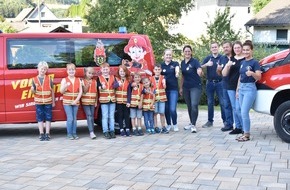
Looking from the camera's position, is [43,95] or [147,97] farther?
[147,97]

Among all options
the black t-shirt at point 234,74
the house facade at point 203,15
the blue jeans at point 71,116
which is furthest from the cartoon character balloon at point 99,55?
the house facade at point 203,15

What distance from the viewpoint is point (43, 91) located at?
8305mm

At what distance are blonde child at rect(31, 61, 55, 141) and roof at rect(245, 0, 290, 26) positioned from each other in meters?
32.9

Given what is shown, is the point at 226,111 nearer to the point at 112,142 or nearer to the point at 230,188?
the point at 112,142

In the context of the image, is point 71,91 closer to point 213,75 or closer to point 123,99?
point 123,99

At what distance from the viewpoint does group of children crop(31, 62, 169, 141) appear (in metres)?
8.39

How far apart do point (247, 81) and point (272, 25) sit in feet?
107

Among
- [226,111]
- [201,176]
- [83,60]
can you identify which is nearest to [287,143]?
[226,111]

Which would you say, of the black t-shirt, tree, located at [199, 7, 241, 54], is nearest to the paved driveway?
the black t-shirt

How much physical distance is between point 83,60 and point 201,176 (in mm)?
4043

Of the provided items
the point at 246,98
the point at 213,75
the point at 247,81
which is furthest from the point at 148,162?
the point at 213,75

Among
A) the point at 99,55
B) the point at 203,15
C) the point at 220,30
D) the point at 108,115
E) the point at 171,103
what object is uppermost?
the point at 203,15

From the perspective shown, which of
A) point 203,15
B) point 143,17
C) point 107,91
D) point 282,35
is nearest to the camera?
point 107,91

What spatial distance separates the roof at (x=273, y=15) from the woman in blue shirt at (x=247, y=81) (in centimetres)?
3185
